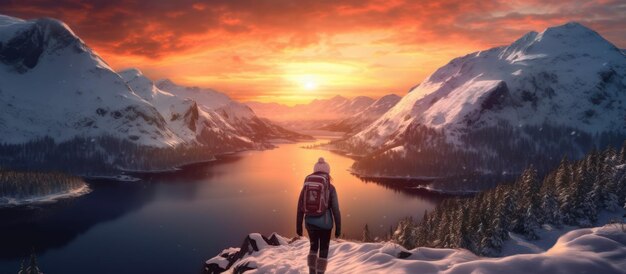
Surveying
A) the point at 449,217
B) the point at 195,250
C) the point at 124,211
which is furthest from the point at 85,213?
the point at 449,217

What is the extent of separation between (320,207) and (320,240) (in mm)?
2027

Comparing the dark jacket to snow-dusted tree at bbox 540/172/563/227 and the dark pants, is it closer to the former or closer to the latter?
the dark pants

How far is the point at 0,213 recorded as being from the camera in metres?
150

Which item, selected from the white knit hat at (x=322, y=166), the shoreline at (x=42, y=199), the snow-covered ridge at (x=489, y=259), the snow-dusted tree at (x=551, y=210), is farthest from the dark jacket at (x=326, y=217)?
the shoreline at (x=42, y=199)

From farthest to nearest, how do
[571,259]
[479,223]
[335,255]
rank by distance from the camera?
[479,223], [335,255], [571,259]

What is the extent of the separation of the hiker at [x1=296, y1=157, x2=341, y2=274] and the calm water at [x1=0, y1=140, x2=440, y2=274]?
267 feet

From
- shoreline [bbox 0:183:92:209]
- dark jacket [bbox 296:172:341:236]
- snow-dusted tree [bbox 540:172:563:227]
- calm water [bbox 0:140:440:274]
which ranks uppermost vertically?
dark jacket [bbox 296:172:341:236]

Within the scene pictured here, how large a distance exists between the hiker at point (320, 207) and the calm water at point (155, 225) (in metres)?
81.3

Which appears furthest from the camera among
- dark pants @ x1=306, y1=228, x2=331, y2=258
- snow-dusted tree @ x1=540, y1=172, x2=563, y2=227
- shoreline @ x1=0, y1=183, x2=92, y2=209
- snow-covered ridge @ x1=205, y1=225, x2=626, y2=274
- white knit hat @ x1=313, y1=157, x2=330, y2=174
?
shoreline @ x1=0, y1=183, x2=92, y2=209

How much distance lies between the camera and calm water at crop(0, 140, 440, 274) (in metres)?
99.8

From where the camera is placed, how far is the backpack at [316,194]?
1639 cm

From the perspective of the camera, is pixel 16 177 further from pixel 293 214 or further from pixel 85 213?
pixel 293 214

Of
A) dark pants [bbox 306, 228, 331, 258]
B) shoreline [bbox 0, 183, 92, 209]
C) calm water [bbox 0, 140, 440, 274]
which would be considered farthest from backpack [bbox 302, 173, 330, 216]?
shoreline [bbox 0, 183, 92, 209]

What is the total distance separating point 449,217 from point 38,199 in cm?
17612
